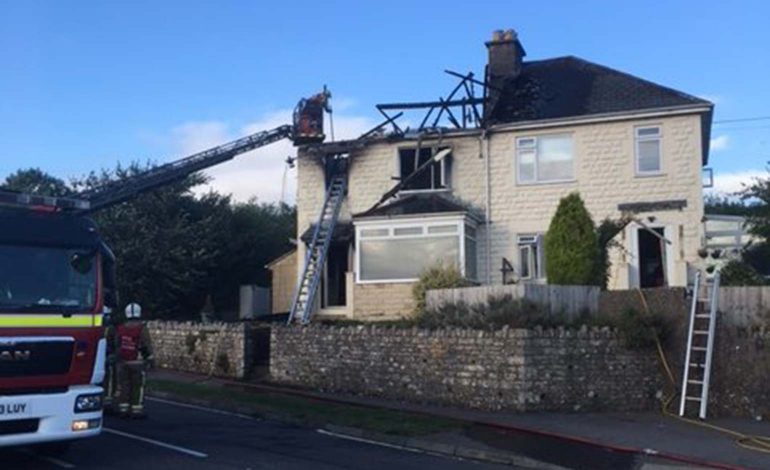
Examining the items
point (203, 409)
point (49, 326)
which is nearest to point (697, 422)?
point (203, 409)

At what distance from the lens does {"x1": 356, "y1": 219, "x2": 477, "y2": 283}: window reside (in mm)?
25312

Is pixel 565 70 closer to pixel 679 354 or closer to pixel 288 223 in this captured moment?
pixel 679 354

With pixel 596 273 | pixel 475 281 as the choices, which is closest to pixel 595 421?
pixel 596 273

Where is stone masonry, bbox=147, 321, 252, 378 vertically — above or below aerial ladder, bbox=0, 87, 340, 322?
below

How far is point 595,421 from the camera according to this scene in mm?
15258

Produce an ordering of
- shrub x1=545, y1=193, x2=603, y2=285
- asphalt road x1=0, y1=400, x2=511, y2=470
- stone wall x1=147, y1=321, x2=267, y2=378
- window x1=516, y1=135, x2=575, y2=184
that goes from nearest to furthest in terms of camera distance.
Answer: 1. asphalt road x1=0, y1=400, x2=511, y2=470
2. shrub x1=545, y1=193, x2=603, y2=285
3. stone wall x1=147, y1=321, x2=267, y2=378
4. window x1=516, y1=135, x2=575, y2=184

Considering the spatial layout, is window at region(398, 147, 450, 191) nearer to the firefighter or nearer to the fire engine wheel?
the firefighter

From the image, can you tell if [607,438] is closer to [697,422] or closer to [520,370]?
[697,422]

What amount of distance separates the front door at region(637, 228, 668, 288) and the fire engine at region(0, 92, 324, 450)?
1816cm

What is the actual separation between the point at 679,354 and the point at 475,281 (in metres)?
10.0

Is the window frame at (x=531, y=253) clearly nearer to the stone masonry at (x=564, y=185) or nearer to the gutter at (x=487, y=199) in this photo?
the stone masonry at (x=564, y=185)

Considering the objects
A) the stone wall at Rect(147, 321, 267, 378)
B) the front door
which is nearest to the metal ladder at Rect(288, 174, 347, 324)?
the stone wall at Rect(147, 321, 267, 378)

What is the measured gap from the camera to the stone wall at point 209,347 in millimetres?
22109

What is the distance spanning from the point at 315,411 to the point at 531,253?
1208 cm
